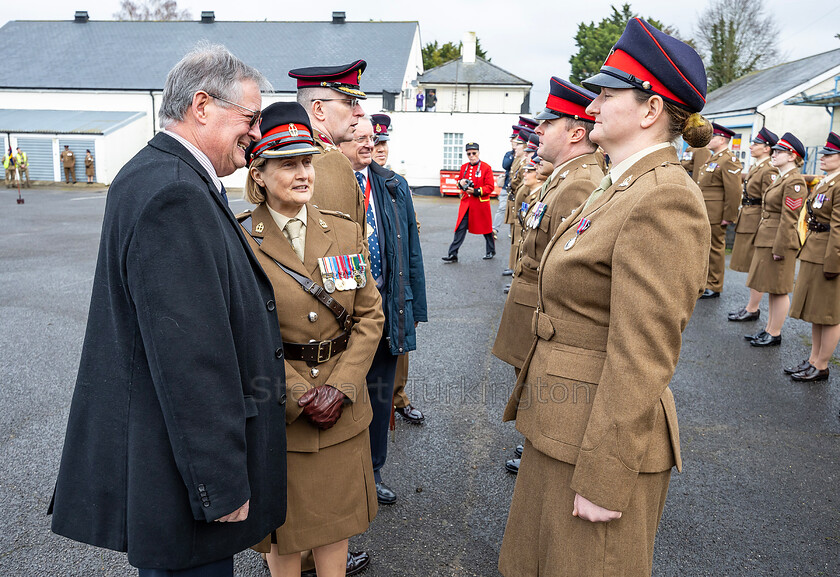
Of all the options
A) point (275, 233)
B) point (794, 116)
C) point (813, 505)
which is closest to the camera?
point (275, 233)

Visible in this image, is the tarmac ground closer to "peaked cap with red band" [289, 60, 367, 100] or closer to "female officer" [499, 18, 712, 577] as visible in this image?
"female officer" [499, 18, 712, 577]

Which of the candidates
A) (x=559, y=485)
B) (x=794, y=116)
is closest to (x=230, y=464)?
(x=559, y=485)

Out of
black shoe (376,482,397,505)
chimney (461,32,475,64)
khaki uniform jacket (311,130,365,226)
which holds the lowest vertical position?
black shoe (376,482,397,505)

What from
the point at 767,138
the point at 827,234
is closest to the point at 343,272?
the point at 827,234

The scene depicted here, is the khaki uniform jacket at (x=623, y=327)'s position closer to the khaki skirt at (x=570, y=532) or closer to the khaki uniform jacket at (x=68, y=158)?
the khaki skirt at (x=570, y=532)

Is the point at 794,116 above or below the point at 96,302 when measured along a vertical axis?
above

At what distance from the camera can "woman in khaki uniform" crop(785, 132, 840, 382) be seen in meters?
5.76

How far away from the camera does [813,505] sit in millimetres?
3678

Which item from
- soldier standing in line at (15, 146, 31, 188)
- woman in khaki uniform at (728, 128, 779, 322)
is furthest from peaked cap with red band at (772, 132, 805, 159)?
soldier standing in line at (15, 146, 31, 188)

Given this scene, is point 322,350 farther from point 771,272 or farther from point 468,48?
point 468,48

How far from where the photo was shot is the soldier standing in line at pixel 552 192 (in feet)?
11.7

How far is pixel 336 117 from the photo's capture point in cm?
327

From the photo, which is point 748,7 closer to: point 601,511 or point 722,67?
point 722,67

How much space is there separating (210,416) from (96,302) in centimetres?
45
